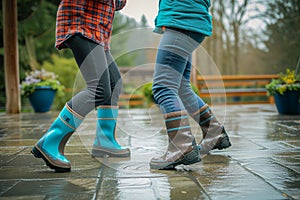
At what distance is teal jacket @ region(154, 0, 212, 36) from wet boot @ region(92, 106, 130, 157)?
2.08ft

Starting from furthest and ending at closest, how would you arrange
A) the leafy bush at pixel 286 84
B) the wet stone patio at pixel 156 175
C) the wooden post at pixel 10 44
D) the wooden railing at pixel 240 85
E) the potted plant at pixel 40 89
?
the wooden railing at pixel 240 85 → the potted plant at pixel 40 89 → the wooden post at pixel 10 44 → the leafy bush at pixel 286 84 → the wet stone patio at pixel 156 175

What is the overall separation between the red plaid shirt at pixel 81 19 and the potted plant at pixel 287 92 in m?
3.81

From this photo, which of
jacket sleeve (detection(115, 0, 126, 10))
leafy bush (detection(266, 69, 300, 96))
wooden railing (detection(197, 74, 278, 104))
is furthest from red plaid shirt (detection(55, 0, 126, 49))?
wooden railing (detection(197, 74, 278, 104))

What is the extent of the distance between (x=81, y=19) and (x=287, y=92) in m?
3.98

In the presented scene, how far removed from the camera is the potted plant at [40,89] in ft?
21.4

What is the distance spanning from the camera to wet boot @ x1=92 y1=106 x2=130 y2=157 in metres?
2.32

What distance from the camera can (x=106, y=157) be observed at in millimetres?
2336

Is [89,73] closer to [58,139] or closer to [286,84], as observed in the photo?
[58,139]

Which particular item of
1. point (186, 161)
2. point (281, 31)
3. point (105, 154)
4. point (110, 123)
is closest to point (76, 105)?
point (110, 123)


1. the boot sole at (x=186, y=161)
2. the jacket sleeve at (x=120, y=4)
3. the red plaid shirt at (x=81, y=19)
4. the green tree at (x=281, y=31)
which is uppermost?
the green tree at (x=281, y=31)

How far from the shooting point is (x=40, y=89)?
256 inches

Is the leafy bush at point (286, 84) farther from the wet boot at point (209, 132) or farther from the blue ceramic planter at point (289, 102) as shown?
the wet boot at point (209, 132)

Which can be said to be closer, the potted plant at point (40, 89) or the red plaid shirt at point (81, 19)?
the red plaid shirt at point (81, 19)

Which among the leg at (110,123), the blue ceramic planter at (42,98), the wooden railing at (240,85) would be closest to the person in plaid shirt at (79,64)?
the leg at (110,123)
